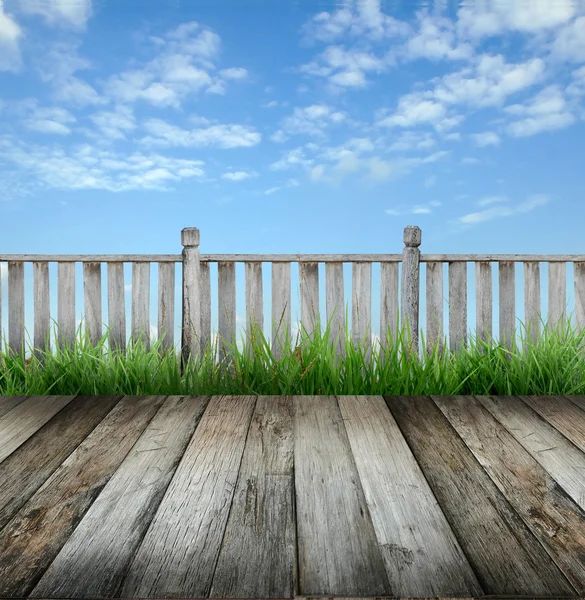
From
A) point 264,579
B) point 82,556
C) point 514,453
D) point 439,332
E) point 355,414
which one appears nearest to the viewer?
point 264,579

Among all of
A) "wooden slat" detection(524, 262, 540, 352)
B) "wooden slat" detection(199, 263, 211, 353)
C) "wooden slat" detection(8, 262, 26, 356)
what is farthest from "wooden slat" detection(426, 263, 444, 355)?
"wooden slat" detection(8, 262, 26, 356)

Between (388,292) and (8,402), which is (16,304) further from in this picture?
(388,292)

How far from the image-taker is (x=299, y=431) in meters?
2.12

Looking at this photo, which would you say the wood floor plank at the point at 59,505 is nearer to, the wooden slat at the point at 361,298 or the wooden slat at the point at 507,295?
the wooden slat at the point at 361,298

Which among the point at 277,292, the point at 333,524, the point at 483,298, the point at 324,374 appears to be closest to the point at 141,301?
the point at 277,292

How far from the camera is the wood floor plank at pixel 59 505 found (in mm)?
1240

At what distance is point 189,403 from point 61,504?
1.03 m

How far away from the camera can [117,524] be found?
4.62 feet

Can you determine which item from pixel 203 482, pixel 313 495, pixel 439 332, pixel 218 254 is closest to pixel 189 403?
pixel 203 482

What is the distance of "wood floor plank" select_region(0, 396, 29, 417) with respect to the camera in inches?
100

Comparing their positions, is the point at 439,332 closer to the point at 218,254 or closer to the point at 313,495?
the point at 218,254

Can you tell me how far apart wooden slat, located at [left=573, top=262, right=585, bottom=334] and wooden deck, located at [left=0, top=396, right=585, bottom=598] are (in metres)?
2.87

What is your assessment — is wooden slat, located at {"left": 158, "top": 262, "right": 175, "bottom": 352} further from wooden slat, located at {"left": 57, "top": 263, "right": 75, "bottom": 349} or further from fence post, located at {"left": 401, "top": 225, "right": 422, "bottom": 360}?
fence post, located at {"left": 401, "top": 225, "right": 422, "bottom": 360}

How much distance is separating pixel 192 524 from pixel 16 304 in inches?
160
